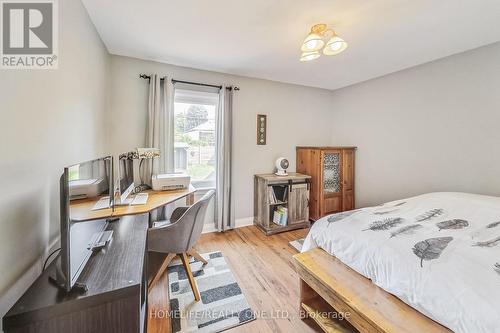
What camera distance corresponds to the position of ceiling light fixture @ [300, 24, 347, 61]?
1708mm

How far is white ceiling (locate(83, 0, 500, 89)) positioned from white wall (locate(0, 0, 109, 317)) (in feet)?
1.66

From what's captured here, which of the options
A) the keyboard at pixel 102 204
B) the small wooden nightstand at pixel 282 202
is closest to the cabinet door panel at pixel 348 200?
the small wooden nightstand at pixel 282 202

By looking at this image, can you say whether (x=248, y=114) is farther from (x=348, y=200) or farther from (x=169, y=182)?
(x=348, y=200)

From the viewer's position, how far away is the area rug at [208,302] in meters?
1.51

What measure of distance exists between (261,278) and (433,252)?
1426mm

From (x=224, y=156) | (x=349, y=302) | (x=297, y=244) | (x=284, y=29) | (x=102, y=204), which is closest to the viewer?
(x=349, y=302)

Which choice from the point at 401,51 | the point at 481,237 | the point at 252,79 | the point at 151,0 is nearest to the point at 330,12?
the point at 401,51

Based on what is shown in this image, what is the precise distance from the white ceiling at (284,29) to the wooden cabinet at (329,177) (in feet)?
4.30

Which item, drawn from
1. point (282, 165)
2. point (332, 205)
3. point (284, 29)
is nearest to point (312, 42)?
point (284, 29)

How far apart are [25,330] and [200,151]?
251 centimetres

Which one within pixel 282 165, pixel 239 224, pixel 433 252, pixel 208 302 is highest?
pixel 282 165

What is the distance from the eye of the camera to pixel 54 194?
1.17m

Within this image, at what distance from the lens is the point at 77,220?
93 cm

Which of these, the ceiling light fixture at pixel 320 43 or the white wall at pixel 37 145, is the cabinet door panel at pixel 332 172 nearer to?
the ceiling light fixture at pixel 320 43
